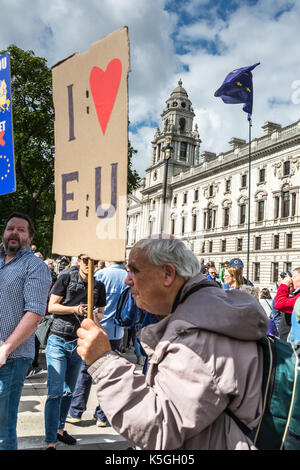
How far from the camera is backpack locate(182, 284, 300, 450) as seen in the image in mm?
1331

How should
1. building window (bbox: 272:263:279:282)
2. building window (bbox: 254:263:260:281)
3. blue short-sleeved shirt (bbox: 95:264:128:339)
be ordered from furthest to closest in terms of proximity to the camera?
building window (bbox: 254:263:260:281), building window (bbox: 272:263:279:282), blue short-sleeved shirt (bbox: 95:264:128:339)

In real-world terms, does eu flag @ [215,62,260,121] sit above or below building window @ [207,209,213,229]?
above

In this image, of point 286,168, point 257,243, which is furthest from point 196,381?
point 257,243

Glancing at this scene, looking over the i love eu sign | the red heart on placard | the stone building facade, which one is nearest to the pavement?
the i love eu sign

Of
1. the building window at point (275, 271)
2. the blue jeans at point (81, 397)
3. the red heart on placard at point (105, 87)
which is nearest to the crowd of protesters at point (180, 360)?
the red heart on placard at point (105, 87)

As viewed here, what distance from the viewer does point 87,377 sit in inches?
172

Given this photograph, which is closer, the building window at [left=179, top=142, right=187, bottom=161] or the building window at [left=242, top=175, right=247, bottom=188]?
the building window at [left=242, top=175, right=247, bottom=188]

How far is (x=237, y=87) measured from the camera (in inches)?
650

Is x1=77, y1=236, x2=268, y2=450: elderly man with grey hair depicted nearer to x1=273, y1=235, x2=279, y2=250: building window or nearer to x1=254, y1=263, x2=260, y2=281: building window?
x1=273, y1=235, x2=279, y2=250: building window

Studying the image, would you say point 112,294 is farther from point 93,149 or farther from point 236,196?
point 236,196

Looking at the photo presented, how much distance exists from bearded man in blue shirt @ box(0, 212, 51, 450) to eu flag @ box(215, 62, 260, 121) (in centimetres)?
1448

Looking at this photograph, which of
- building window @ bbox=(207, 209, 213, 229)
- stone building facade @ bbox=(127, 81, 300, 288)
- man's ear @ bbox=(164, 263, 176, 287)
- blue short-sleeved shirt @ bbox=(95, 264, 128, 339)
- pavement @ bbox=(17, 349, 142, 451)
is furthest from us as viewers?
building window @ bbox=(207, 209, 213, 229)

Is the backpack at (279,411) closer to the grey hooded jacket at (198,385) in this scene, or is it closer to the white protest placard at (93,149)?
the grey hooded jacket at (198,385)

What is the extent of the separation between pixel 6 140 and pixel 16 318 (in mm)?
1742
